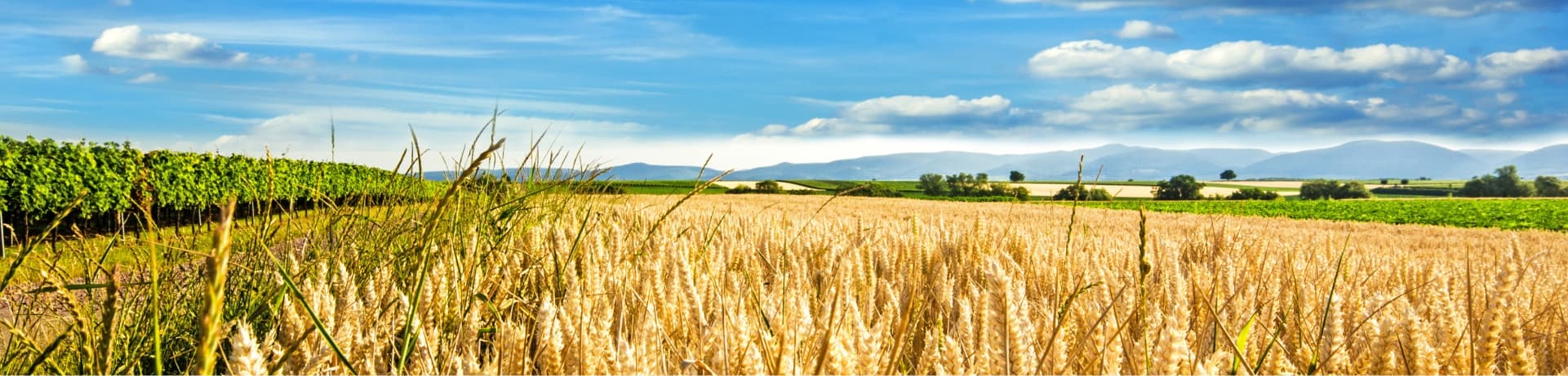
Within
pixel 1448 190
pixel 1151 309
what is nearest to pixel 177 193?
pixel 1151 309

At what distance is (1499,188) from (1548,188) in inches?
202

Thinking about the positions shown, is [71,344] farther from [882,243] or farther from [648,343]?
[882,243]

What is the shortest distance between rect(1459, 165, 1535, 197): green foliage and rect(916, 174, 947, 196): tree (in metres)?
57.7

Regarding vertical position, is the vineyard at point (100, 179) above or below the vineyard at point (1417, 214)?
above

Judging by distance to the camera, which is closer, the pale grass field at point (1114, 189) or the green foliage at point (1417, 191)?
the pale grass field at point (1114, 189)

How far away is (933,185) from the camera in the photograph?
2490 inches

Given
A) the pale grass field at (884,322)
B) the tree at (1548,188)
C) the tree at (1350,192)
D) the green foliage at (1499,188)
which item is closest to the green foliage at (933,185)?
the tree at (1350,192)

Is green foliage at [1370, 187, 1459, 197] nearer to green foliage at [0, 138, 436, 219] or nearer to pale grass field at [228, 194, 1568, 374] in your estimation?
green foliage at [0, 138, 436, 219]

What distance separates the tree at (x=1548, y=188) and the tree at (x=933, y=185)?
6208cm

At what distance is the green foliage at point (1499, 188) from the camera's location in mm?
81500

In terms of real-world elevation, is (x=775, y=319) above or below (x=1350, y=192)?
above

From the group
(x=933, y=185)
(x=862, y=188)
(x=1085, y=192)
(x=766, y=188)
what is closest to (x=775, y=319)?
(x=862, y=188)

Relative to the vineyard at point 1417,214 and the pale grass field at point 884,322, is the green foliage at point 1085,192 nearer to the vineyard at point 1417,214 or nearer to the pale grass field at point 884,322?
the pale grass field at point 884,322

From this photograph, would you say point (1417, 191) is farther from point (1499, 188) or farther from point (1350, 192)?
point (1350, 192)
